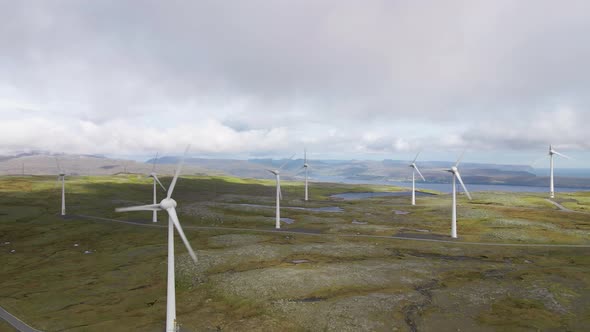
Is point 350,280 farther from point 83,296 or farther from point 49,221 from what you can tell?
point 49,221

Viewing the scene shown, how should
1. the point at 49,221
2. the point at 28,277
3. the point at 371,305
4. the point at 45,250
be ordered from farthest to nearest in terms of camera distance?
the point at 49,221 < the point at 45,250 < the point at 28,277 < the point at 371,305

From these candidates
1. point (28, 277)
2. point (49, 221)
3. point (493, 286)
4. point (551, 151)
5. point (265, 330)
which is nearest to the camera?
point (265, 330)

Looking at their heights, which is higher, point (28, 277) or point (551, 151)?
point (551, 151)

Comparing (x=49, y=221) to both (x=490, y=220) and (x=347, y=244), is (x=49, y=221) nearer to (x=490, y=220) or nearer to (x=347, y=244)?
(x=347, y=244)

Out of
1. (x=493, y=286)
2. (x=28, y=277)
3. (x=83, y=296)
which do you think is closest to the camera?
(x=493, y=286)

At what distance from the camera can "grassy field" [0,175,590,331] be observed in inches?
1967

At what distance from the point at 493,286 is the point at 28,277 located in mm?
96953

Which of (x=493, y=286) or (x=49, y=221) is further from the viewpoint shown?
(x=49, y=221)

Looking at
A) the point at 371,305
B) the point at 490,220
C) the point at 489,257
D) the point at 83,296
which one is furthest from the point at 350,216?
the point at 83,296

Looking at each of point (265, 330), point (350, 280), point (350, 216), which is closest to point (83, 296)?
point (265, 330)

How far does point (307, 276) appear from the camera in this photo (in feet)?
217

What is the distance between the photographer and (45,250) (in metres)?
103

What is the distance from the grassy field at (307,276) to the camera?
50.0m

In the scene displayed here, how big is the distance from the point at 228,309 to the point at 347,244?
46954 millimetres
